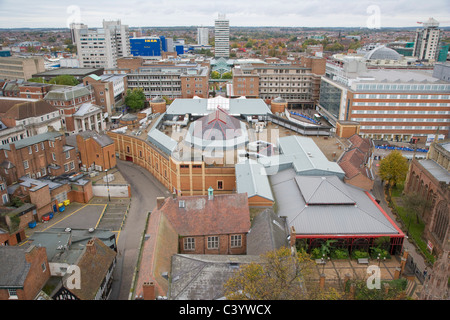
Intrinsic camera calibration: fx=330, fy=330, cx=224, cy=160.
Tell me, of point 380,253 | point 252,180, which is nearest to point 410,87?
point 380,253

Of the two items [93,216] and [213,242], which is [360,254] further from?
[93,216]

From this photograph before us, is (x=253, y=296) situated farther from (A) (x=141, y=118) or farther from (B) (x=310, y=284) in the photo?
(A) (x=141, y=118)

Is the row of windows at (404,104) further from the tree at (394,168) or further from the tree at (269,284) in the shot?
the tree at (269,284)

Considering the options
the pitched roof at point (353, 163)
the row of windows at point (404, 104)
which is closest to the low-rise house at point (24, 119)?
the pitched roof at point (353, 163)

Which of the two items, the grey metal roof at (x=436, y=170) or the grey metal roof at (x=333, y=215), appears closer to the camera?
the grey metal roof at (x=333, y=215)

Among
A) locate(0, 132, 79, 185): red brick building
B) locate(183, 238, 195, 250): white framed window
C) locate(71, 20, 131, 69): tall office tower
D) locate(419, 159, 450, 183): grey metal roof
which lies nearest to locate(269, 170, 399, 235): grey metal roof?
locate(419, 159, 450, 183): grey metal roof

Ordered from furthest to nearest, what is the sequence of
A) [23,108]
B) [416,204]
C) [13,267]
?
1. [23,108]
2. [416,204]
3. [13,267]
